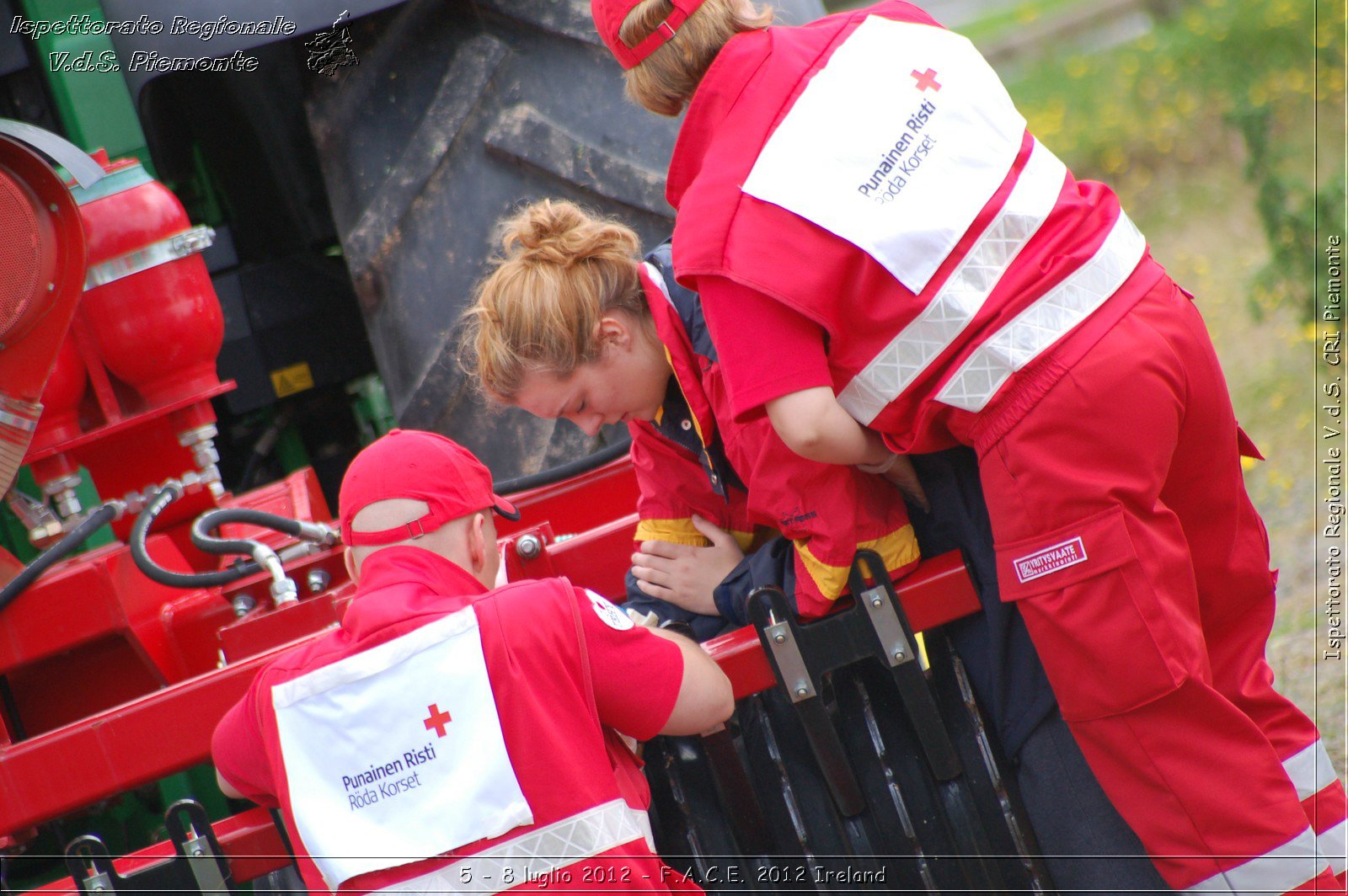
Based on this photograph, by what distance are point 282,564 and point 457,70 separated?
842 mm

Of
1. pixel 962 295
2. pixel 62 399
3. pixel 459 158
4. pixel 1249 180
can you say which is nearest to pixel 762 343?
pixel 962 295

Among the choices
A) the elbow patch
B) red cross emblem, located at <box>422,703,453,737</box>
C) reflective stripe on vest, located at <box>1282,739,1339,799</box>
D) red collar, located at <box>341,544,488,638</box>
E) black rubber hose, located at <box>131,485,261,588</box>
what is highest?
black rubber hose, located at <box>131,485,261,588</box>

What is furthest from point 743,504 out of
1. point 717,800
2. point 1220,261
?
point 1220,261

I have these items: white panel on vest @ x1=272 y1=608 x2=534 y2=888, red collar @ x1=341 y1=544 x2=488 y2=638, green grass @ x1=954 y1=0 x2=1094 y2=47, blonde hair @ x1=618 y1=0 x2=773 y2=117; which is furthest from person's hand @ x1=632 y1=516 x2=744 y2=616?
green grass @ x1=954 y1=0 x2=1094 y2=47

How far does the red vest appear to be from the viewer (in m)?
1.46

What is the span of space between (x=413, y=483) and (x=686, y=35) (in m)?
0.66

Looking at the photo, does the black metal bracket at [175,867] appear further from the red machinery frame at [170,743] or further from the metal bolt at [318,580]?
the metal bolt at [318,580]

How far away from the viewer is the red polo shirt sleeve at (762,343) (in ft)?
4.87

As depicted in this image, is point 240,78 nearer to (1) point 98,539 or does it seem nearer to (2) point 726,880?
(1) point 98,539

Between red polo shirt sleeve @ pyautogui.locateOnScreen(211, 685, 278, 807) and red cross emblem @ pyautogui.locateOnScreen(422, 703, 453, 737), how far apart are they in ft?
0.87

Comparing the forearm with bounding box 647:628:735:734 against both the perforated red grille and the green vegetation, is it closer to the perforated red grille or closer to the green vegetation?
the perforated red grille

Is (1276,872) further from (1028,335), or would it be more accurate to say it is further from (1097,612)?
(1028,335)

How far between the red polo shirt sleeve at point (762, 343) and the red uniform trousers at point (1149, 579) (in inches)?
9.4

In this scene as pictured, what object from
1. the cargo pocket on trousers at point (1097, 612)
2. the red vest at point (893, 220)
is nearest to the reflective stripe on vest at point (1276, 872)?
the cargo pocket on trousers at point (1097, 612)
